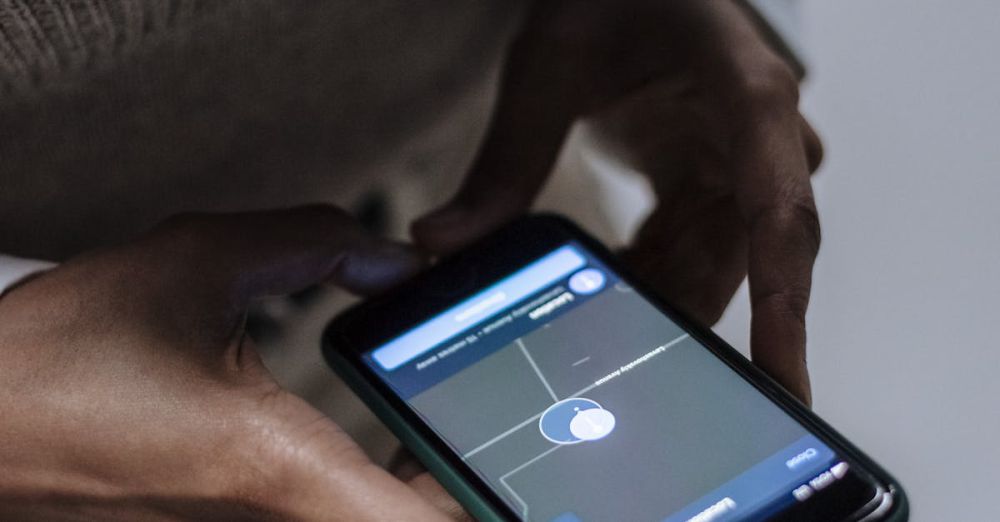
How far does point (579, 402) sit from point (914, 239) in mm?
354

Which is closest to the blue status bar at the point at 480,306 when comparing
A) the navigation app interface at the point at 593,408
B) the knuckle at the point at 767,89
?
the navigation app interface at the point at 593,408

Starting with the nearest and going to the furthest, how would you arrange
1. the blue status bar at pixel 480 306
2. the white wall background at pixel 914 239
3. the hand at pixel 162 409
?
the hand at pixel 162 409, the blue status bar at pixel 480 306, the white wall background at pixel 914 239

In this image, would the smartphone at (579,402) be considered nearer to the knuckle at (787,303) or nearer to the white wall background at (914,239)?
the knuckle at (787,303)

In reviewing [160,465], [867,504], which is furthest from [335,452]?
[867,504]

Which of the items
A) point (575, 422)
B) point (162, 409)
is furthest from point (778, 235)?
point (162, 409)

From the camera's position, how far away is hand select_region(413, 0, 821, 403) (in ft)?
1.46

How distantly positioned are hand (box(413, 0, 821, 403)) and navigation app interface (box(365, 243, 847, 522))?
0.03 metres

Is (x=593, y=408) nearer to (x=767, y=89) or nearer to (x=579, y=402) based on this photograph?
(x=579, y=402)

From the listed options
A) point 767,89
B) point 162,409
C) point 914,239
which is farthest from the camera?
point 914,239

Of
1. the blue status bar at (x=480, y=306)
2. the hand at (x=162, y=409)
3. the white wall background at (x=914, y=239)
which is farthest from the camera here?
the white wall background at (x=914, y=239)

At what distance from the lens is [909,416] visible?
2.05 ft

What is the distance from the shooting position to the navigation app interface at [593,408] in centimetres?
40

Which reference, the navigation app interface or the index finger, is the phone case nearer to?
the navigation app interface

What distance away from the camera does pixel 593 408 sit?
1.40 feet
